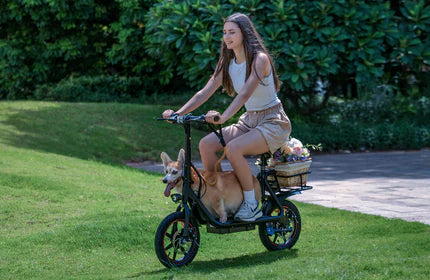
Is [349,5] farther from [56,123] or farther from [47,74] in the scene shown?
[47,74]

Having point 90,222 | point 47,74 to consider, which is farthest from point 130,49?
point 90,222

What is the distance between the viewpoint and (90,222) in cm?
806

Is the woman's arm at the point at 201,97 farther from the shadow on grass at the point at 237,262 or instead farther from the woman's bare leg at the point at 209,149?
the shadow on grass at the point at 237,262

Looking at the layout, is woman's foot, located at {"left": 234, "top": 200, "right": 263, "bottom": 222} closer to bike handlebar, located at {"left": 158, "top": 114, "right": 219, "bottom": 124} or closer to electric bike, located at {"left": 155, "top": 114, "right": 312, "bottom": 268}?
electric bike, located at {"left": 155, "top": 114, "right": 312, "bottom": 268}

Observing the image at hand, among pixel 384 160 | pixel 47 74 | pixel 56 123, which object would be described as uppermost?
pixel 47 74

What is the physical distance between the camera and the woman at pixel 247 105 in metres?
6.02

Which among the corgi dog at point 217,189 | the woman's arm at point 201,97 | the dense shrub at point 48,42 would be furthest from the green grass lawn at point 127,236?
the dense shrub at point 48,42

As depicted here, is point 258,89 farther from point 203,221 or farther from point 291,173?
point 203,221

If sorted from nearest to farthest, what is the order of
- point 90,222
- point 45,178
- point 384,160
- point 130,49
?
point 90,222 → point 45,178 → point 384,160 → point 130,49

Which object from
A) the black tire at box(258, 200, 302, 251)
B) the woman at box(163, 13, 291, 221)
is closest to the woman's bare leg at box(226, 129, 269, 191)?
the woman at box(163, 13, 291, 221)

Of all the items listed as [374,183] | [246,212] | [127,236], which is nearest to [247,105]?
[246,212]

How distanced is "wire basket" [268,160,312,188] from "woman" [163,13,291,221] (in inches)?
14.5

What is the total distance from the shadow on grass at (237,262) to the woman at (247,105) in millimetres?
403

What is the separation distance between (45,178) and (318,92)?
31.1 feet
